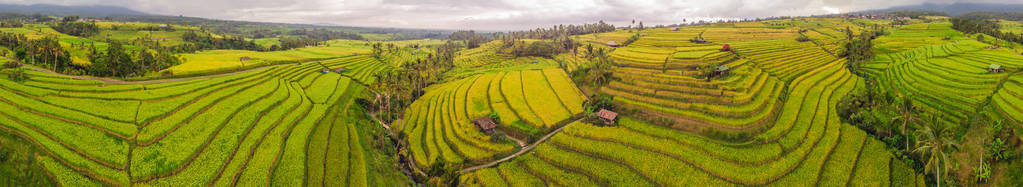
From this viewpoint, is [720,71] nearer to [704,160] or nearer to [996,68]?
[704,160]

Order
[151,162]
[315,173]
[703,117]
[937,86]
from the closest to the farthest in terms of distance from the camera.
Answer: [151,162] → [315,173] → [703,117] → [937,86]

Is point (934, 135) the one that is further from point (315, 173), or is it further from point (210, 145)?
point (210, 145)

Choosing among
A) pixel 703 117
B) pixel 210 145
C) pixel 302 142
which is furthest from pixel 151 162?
pixel 703 117

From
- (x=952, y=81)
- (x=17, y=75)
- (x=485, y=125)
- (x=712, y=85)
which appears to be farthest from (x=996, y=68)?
(x=17, y=75)

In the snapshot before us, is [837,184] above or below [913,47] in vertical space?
below

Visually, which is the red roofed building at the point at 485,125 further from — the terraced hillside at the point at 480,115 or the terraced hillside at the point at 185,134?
the terraced hillside at the point at 185,134

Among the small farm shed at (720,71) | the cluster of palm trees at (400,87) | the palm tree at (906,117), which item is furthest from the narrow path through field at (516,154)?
the palm tree at (906,117)
